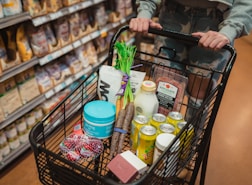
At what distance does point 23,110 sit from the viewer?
193 centimetres

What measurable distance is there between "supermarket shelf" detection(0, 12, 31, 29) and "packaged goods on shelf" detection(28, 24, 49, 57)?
0.47 feet

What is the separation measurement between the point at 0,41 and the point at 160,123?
119cm

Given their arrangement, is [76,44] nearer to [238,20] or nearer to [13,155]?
[13,155]

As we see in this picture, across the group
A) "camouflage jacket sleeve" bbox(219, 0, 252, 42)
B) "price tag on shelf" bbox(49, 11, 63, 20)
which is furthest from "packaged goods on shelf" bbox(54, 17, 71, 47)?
"camouflage jacket sleeve" bbox(219, 0, 252, 42)

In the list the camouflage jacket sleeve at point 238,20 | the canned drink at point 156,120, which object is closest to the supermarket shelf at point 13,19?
the canned drink at point 156,120

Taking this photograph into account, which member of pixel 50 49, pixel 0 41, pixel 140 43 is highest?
pixel 0 41

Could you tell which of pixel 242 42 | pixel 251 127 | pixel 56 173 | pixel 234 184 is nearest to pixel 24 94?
pixel 56 173

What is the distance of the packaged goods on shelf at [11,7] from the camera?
1636mm

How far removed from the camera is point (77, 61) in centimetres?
237

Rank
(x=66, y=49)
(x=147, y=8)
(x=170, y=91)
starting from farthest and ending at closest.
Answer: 1. (x=66, y=49)
2. (x=147, y=8)
3. (x=170, y=91)

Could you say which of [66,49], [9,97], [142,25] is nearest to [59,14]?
[66,49]

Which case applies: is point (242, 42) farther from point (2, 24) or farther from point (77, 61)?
point (2, 24)

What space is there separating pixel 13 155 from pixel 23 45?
753 millimetres

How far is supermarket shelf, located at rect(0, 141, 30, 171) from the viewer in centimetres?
186
